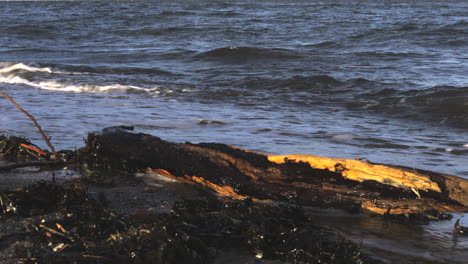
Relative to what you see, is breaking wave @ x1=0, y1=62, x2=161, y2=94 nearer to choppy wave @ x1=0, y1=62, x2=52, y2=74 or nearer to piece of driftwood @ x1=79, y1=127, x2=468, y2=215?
choppy wave @ x1=0, y1=62, x2=52, y2=74

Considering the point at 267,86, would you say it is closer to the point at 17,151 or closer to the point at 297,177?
the point at 17,151

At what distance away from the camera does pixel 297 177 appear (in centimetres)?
372

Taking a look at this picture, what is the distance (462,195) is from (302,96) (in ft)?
21.2

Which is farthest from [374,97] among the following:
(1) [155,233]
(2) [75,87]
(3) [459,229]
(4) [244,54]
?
(1) [155,233]

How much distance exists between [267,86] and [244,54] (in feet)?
15.2

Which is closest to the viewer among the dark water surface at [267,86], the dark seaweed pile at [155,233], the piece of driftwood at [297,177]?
the dark seaweed pile at [155,233]

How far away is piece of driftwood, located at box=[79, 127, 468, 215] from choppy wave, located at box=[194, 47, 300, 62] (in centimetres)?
1069

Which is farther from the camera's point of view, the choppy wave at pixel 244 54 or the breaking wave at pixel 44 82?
the choppy wave at pixel 244 54

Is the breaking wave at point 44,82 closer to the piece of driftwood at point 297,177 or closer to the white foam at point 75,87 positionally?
the white foam at point 75,87

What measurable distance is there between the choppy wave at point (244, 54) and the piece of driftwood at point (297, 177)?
10.7 metres

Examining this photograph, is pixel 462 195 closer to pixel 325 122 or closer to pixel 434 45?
pixel 325 122

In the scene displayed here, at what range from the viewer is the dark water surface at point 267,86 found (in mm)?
6230

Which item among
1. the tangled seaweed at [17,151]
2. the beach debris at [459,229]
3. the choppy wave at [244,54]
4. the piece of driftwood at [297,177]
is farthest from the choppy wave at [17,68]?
the beach debris at [459,229]

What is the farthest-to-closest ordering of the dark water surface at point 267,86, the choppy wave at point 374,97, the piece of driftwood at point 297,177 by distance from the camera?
1. the choppy wave at point 374,97
2. the dark water surface at point 267,86
3. the piece of driftwood at point 297,177
